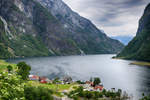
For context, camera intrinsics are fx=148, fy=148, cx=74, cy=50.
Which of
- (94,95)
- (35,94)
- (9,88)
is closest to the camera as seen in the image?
(9,88)

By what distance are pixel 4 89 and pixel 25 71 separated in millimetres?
89743

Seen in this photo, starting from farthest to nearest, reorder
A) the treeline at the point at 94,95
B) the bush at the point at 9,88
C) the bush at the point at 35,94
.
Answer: the treeline at the point at 94,95 < the bush at the point at 35,94 < the bush at the point at 9,88

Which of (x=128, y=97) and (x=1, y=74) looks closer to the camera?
(x=1, y=74)

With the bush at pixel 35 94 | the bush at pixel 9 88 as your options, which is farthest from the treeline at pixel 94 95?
the bush at pixel 9 88

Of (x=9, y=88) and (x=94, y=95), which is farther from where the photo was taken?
(x=94, y=95)

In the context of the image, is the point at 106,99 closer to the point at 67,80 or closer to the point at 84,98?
the point at 84,98

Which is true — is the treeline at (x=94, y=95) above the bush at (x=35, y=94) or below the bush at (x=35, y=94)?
below

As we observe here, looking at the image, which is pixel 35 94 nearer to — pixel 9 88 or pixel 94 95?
pixel 94 95

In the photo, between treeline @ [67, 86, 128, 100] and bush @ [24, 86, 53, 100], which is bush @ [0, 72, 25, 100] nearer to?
bush @ [24, 86, 53, 100]

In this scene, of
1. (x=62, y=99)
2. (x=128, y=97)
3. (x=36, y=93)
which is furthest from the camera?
(x=128, y=97)

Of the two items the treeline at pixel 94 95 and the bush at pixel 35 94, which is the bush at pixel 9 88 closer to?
the bush at pixel 35 94

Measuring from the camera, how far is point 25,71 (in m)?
94.0

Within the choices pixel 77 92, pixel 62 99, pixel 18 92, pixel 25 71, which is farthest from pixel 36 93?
pixel 18 92

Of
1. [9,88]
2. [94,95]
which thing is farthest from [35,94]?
[9,88]
